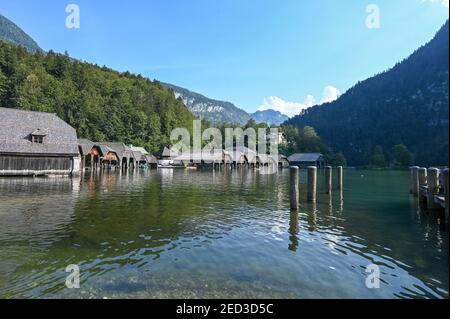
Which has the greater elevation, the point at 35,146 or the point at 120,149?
the point at 120,149

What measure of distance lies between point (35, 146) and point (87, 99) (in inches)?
2662

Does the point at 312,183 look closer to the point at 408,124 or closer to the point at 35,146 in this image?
the point at 35,146

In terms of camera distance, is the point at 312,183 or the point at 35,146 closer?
the point at 312,183

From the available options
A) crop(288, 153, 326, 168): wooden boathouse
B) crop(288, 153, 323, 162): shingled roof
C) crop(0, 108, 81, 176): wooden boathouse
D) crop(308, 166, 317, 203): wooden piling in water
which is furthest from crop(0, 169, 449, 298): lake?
crop(288, 153, 326, 168): wooden boathouse

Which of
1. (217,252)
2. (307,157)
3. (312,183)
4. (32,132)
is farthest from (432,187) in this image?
(307,157)

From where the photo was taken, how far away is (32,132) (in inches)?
1624

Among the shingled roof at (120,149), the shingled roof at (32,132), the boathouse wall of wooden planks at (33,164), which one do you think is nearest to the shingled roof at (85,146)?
the shingled roof at (120,149)

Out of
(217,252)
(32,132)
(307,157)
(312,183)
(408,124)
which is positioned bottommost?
(217,252)

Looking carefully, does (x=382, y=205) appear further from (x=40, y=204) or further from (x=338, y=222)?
(x=40, y=204)

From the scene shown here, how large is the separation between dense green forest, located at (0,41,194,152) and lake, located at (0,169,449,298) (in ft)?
281

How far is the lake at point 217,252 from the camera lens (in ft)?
23.7

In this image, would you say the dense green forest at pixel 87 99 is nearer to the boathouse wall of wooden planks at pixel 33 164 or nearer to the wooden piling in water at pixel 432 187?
the boathouse wall of wooden planks at pixel 33 164
